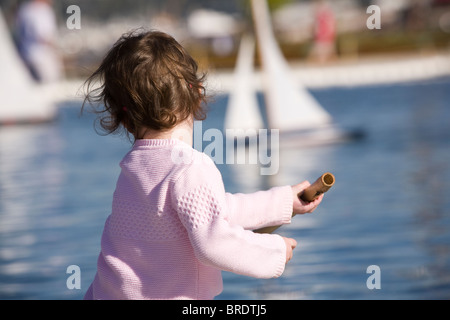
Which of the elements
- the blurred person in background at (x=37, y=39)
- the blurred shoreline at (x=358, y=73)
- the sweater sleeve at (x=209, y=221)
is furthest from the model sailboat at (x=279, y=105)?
the sweater sleeve at (x=209, y=221)

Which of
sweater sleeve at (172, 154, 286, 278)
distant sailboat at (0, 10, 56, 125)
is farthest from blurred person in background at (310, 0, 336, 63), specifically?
sweater sleeve at (172, 154, 286, 278)

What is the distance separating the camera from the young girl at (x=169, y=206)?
2424 mm

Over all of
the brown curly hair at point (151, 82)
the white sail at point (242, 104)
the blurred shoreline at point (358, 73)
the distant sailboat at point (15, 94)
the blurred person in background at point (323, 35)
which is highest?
the blurred person in background at point (323, 35)

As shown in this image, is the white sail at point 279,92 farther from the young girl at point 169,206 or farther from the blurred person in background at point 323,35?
the blurred person in background at point 323,35

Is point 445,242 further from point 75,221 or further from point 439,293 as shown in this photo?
point 75,221

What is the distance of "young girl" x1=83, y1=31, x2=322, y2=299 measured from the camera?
242cm

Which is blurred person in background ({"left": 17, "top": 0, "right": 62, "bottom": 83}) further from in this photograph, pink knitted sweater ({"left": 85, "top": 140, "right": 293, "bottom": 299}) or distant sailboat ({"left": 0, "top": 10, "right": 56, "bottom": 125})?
pink knitted sweater ({"left": 85, "top": 140, "right": 293, "bottom": 299})

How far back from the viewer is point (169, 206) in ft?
8.12

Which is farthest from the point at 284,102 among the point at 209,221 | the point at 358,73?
the point at 209,221

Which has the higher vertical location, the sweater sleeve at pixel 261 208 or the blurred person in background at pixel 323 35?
the blurred person in background at pixel 323 35

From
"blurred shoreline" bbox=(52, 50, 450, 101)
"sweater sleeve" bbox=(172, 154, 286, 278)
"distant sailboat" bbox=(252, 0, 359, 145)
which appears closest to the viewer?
"sweater sleeve" bbox=(172, 154, 286, 278)

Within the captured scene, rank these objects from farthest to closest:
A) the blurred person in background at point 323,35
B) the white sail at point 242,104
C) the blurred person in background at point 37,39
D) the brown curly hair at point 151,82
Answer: the blurred person in background at point 323,35
the blurred person in background at point 37,39
the white sail at point 242,104
the brown curly hair at point 151,82
